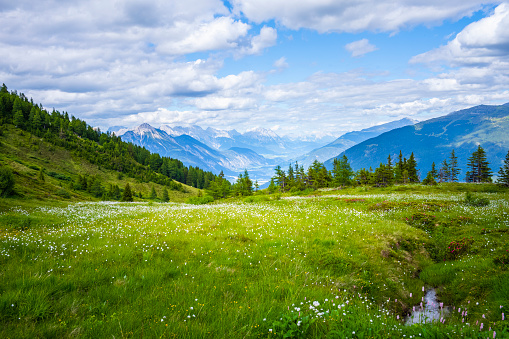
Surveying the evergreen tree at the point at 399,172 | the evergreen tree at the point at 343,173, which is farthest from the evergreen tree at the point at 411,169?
the evergreen tree at the point at 343,173

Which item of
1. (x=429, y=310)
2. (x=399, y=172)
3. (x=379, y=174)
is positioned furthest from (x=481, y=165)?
(x=429, y=310)

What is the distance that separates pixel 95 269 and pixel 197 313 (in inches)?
129

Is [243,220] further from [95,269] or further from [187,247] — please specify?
[95,269]

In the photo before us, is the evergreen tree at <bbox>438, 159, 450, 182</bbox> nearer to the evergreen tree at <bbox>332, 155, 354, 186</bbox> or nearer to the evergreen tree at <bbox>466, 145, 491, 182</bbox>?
the evergreen tree at <bbox>466, 145, 491, 182</bbox>

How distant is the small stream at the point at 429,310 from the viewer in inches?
239

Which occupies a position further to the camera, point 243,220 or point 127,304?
point 243,220

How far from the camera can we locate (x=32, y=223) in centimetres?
1134

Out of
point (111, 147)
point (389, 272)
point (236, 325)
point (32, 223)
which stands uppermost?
point (111, 147)

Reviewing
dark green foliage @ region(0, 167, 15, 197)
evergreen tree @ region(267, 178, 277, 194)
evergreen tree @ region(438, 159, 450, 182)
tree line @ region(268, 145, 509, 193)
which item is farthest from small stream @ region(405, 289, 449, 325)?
evergreen tree @ region(438, 159, 450, 182)

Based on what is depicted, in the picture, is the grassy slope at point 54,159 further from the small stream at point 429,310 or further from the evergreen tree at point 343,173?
the small stream at point 429,310

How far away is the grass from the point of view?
3773 millimetres

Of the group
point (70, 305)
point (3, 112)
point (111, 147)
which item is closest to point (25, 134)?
point (3, 112)

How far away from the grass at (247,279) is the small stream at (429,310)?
0.82 feet

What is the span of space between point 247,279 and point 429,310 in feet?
16.3
